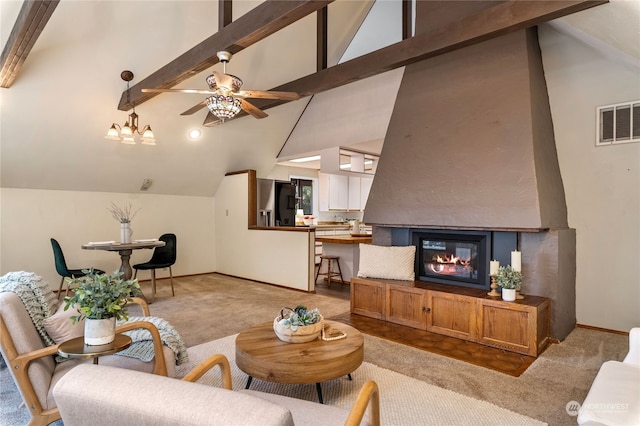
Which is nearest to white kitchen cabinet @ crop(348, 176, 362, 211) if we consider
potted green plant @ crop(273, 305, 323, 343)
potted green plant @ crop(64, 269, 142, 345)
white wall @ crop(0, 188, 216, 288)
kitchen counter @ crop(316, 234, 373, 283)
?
kitchen counter @ crop(316, 234, 373, 283)

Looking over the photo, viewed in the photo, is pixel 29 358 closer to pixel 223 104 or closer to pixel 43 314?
pixel 43 314

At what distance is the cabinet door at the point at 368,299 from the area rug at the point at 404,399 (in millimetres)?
1317

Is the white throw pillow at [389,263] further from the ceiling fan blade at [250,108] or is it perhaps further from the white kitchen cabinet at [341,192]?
the white kitchen cabinet at [341,192]

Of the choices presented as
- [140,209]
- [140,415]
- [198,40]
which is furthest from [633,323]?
[140,209]

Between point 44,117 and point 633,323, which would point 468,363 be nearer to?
point 633,323

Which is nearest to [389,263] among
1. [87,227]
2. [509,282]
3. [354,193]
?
[509,282]

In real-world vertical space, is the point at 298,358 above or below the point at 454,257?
below

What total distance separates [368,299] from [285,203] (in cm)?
359

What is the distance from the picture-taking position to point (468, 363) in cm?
303

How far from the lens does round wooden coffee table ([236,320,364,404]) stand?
2.15 meters

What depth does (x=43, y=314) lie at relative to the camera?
2.22 meters

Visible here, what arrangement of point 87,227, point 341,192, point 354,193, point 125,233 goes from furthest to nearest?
point 354,193 → point 341,192 → point 87,227 → point 125,233

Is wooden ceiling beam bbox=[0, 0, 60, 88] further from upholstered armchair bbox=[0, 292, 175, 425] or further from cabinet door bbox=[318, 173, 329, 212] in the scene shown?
cabinet door bbox=[318, 173, 329, 212]

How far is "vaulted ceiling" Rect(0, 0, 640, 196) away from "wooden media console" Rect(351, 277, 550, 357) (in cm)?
238
